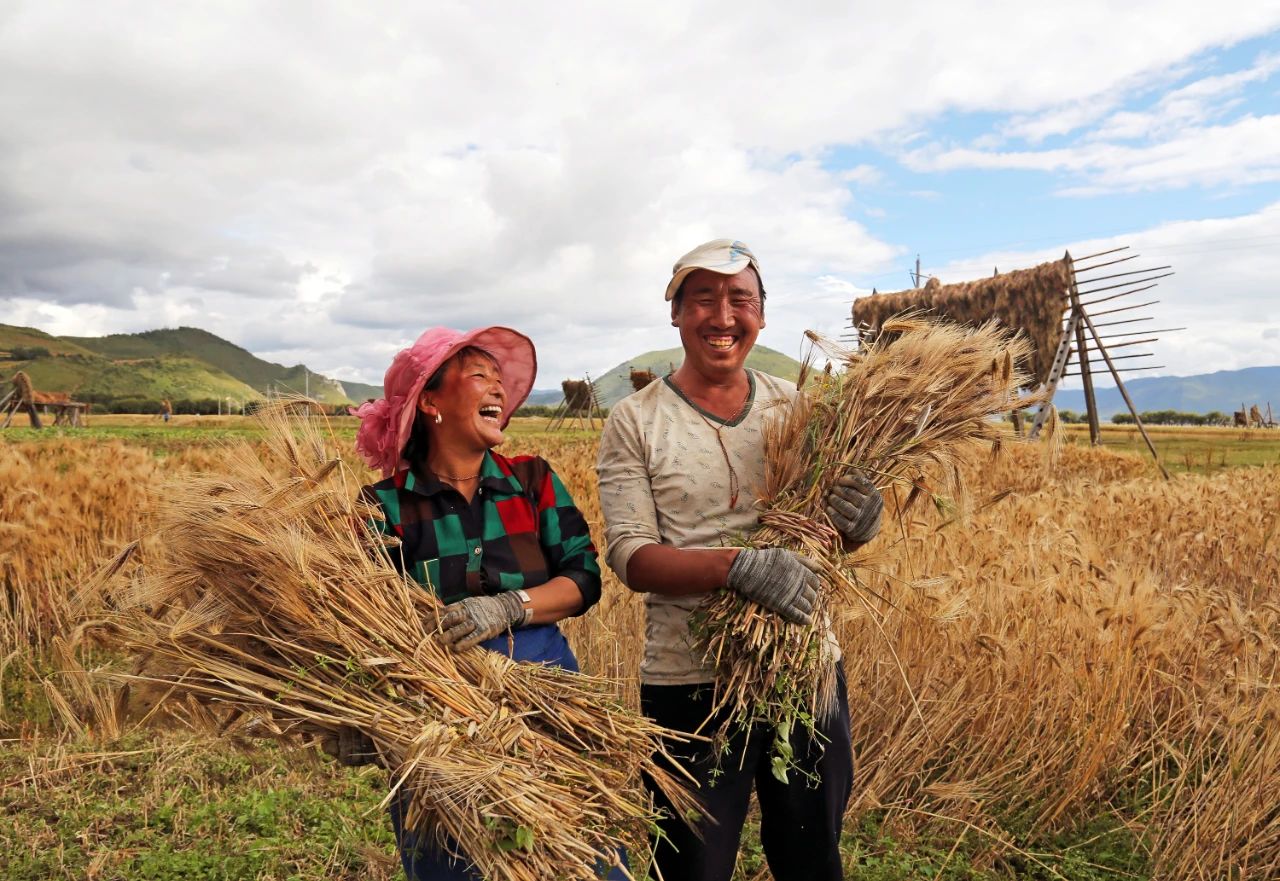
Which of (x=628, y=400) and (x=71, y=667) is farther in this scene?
(x=71, y=667)

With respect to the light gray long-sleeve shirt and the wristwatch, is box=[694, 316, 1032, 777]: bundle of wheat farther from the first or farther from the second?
the wristwatch

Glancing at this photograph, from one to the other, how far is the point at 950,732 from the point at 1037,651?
491 millimetres

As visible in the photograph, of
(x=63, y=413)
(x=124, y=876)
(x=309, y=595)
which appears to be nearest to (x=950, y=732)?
(x=309, y=595)

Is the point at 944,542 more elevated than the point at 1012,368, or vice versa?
the point at 1012,368

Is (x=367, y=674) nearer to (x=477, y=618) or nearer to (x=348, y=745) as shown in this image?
(x=348, y=745)

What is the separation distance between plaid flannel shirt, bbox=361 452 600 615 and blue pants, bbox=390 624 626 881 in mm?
110

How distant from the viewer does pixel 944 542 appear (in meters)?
4.37

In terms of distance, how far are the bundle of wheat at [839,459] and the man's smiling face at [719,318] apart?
0.21 meters

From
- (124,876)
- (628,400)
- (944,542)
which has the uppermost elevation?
(628,400)

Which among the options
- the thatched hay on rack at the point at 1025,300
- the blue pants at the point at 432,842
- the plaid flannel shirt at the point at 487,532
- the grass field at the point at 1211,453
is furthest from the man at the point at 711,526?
the thatched hay on rack at the point at 1025,300

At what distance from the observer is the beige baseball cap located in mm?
2014

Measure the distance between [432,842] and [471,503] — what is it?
0.74 metres

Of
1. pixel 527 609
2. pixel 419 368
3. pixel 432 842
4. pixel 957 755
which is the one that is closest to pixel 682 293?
pixel 419 368

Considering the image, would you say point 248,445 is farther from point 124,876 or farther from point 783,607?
point 124,876
